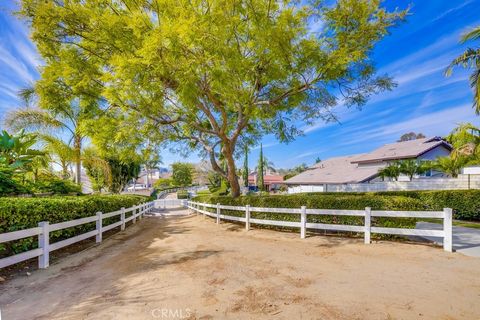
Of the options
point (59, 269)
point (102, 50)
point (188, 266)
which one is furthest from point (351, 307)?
point (102, 50)

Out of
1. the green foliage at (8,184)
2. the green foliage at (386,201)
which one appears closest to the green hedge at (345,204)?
the green foliage at (386,201)

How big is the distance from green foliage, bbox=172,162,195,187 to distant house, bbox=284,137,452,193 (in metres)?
43.1

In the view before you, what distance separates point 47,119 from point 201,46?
10761mm

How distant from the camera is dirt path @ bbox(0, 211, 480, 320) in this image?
3.38m

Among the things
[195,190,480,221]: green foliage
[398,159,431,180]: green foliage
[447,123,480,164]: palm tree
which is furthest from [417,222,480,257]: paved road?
[398,159,431,180]: green foliage

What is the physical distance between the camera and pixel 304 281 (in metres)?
4.42

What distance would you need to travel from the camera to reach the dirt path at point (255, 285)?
338cm

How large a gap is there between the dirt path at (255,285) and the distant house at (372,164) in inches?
738

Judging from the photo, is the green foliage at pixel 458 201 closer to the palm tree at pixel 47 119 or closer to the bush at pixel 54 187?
the bush at pixel 54 187

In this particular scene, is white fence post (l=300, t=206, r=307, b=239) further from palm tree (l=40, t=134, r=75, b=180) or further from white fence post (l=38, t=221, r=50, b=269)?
palm tree (l=40, t=134, r=75, b=180)

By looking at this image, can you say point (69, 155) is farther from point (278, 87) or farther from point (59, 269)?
point (278, 87)

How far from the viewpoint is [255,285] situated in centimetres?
427

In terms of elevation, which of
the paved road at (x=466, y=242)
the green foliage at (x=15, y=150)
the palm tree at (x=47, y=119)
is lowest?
the paved road at (x=466, y=242)

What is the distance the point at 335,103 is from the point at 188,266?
9.53m
